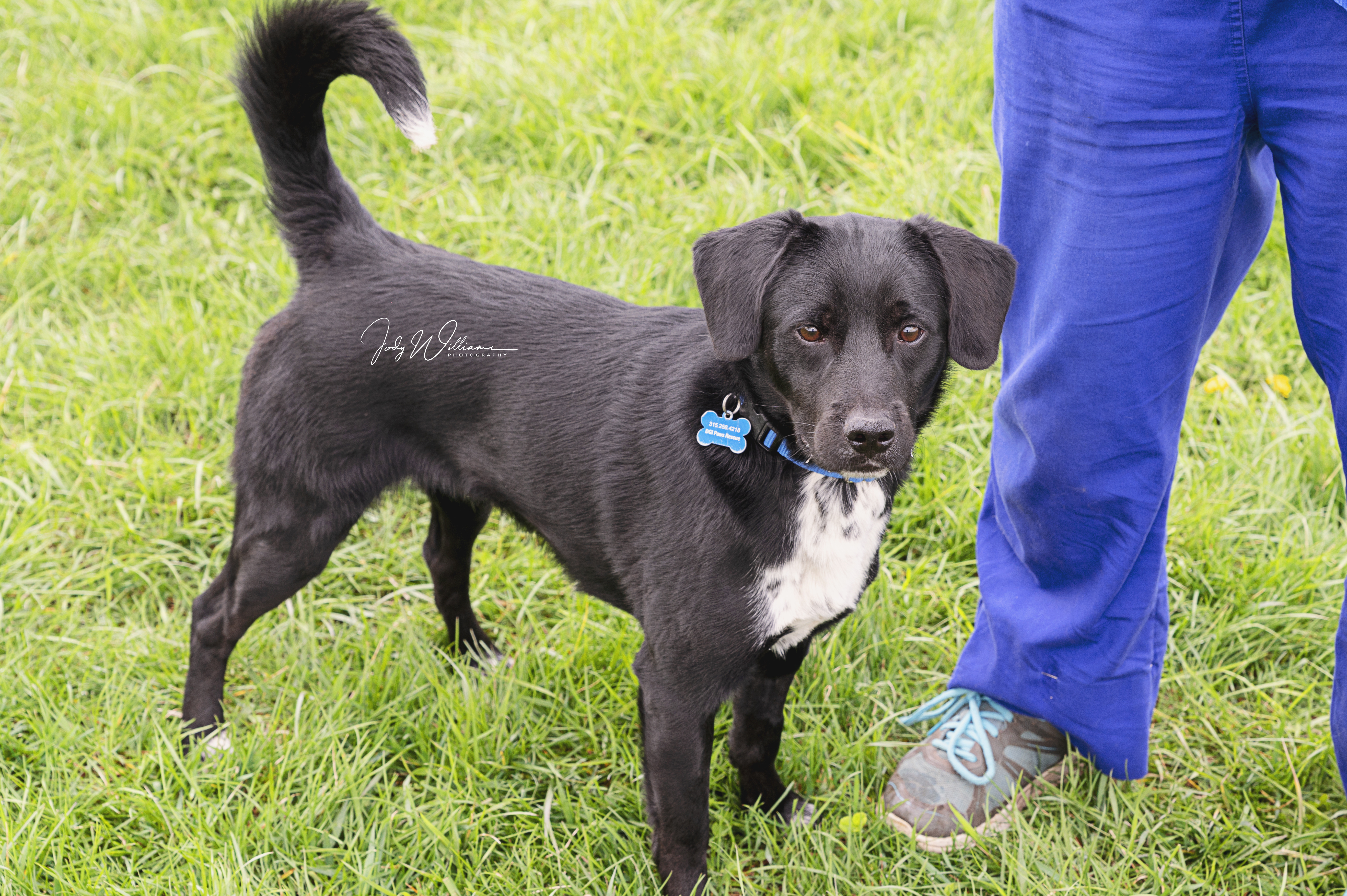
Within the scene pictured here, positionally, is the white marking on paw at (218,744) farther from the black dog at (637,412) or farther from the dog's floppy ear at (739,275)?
the dog's floppy ear at (739,275)

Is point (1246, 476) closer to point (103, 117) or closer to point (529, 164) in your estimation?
point (529, 164)

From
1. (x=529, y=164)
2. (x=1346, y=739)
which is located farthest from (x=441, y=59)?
(x=1346, y=739)

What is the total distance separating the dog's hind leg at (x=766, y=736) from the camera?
7.96 feet

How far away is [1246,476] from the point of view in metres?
3.35

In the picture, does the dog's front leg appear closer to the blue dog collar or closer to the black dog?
the black dog

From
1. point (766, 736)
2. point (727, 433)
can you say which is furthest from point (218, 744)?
point (727, 433)

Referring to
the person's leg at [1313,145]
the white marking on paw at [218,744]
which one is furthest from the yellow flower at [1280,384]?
the white marking on paw at [218,744]

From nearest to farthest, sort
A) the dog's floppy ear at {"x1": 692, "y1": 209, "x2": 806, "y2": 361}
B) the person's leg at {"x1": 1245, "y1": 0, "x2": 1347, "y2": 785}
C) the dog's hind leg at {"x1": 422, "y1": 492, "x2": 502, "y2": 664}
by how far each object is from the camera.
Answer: the person's leg at {"x1": 1245, "y1": 0, "x2": 1347, "y2": 785} → the dog's floppy ear at {"x1": 692, "y1": 209, "x2": 806, "y2": 361} → the dog's hind leg at {"x1": 422, "y1": 492, "x2": 502, "y2": 664}

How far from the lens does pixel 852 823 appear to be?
243cm

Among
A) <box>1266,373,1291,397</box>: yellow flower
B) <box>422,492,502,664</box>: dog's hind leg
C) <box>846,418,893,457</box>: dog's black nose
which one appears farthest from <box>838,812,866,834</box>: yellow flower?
<box>1266,373,1291,397</box>: yellow flower

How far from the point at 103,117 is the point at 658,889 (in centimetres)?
396

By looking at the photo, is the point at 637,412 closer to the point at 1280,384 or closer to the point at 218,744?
the point at 218,744

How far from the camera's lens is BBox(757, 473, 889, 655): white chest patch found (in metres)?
2.15

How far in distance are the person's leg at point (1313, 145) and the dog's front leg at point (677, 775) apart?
128cm
